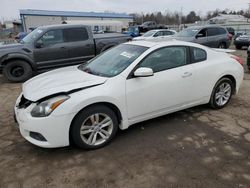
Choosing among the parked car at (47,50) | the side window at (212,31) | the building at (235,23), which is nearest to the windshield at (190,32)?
the side window at (212,31)

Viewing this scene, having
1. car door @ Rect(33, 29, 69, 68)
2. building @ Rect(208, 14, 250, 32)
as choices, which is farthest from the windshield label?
building @ Rect(208, 14, 250, 32)

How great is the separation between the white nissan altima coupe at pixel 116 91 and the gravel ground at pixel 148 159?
30cm

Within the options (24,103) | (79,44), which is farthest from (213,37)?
(24,103)

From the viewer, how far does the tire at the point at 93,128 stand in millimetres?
3105

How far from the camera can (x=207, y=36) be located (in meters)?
12.2

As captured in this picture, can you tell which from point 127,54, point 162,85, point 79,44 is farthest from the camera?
point 79,44

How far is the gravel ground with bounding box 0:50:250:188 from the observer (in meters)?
2.70

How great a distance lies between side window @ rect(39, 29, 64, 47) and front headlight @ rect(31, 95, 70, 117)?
515 centimetres

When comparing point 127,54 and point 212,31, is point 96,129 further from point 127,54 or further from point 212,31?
point 212,31

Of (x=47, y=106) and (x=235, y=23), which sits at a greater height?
(x=235, y=23)

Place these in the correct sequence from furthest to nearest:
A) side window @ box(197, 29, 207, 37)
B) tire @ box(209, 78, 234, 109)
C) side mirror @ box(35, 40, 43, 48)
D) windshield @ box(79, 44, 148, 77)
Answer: side window @ box(197, 29, 207, 37), side mirror @ box(35, 40, 43, 48), tire @ box(209, 78, 234, 109), windshield @ box(79, 44, 148, 77)

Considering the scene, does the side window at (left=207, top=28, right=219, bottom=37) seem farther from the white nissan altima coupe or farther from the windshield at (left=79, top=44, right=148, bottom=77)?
the windshield at (left=79, top=44, right=148, bottom=77)

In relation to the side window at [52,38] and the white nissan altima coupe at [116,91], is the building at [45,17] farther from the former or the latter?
the white nissan altima coupe at [116,91]

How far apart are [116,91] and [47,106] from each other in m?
0.99
